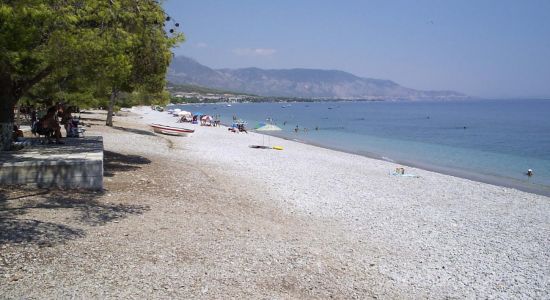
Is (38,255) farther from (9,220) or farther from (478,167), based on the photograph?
(478,167)

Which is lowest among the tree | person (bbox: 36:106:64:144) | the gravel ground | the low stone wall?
the gravel ground

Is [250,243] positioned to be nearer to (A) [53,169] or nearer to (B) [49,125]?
(A) [53,169]

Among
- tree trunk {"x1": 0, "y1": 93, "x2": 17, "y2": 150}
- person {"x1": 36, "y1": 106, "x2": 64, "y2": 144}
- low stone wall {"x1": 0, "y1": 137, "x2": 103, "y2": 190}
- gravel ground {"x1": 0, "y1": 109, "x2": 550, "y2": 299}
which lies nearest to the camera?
gravel ground {"x1": 0, "y1": 109, "x2": 550, "y2": 299}

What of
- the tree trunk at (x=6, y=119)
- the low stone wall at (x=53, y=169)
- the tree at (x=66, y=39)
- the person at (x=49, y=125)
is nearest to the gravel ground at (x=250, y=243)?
the low stone wall at (x=53, y=169)

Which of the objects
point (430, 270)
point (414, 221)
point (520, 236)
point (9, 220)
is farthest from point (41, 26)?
point (520, 236)

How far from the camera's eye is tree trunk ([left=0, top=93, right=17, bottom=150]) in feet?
35.1

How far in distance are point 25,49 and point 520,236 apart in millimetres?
12246

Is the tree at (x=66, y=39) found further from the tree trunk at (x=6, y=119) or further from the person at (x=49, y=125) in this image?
the person at (x=49, y=125)

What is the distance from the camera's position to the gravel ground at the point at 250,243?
6047 millimetres

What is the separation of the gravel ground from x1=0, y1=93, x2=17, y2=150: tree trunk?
252 cm

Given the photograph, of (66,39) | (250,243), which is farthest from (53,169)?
(250,243)

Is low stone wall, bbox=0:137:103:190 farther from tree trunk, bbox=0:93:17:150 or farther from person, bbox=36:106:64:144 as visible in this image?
person, bbox=36:106:64:144

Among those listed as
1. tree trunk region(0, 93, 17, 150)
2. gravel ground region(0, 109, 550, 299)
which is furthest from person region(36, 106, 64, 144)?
tree trunk region(0, 93, 17, 150)

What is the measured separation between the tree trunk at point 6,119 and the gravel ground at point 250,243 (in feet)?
8.26
